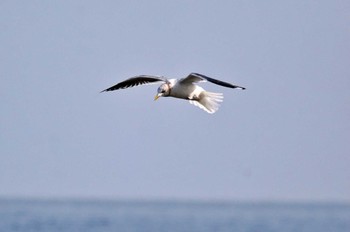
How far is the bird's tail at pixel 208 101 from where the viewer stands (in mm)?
19383

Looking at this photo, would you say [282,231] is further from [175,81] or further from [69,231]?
[175,81]

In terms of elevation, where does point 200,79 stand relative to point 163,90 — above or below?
above

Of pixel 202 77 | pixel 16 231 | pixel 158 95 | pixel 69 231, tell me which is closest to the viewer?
pixel 202 77

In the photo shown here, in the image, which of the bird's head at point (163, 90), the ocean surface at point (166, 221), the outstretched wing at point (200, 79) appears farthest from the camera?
the ocean surface at point (166, 221)

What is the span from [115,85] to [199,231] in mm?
28954

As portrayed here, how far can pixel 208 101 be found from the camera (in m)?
19.5

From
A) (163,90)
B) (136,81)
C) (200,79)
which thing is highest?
(136,81)

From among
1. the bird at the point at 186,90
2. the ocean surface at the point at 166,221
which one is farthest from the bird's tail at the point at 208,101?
the ocean surface at the point at 166,221

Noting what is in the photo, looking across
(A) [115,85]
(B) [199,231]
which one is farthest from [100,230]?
(A) [115,85]

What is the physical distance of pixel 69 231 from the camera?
1845 inches

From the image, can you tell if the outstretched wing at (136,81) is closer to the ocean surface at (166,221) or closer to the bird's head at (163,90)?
the bird's head at (163,90)

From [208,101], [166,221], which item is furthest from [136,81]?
[166,221]

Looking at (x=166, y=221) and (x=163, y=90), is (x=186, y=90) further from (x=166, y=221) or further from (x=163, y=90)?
(x=166, y=221)

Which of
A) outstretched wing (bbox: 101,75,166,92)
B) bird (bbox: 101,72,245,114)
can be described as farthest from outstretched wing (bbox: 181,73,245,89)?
outstretched wing (bbox: 101,75,166,92)
